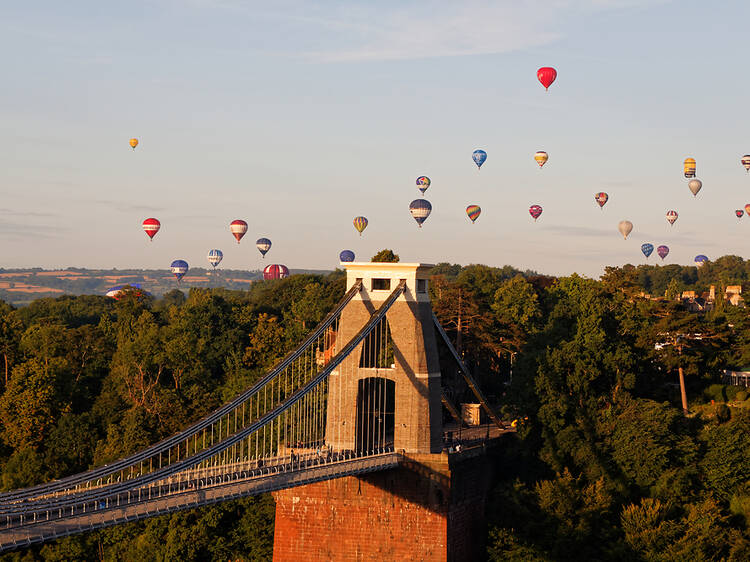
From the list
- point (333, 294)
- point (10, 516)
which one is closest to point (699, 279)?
point (333, 294)

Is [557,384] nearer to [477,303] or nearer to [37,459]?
[477,303]

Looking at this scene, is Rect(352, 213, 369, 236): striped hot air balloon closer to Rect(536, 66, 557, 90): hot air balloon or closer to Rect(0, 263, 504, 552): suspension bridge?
Rect(536, 66, 557, 90): hot air balloon

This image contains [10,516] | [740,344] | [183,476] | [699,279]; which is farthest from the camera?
[699,279]

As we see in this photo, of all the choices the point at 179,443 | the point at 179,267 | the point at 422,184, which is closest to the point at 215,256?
the point at 179,267

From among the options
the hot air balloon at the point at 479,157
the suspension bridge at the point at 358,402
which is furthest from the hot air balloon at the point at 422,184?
the suspension bridge at the point at 358,402

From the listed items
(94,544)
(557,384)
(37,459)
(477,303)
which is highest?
(477,303)

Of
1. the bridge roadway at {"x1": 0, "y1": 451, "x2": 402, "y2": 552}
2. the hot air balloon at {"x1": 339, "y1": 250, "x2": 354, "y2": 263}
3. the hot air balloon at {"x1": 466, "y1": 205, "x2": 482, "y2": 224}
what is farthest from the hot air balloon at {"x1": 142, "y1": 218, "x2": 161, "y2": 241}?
the bridge roadway at {"x1": 0, "y1": 451, "x2": 402, "y2": 552}

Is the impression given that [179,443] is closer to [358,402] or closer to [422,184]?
[358,402]
